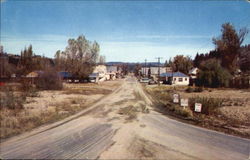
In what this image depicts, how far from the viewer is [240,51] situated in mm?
5234

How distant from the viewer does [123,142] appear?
18.4 ft

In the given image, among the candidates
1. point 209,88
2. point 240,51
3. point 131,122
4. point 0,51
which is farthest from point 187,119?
point 209,88

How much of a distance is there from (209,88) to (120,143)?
22.4 m

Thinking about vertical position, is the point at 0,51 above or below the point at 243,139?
above

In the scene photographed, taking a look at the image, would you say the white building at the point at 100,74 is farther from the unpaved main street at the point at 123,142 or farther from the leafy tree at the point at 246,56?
the leafy tree at the point at 246,56

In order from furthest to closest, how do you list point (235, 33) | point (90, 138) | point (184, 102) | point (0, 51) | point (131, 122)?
1. point (184, 102)
2. point (131, 122)
3. point (90, 138)
4. point (235, 33)
5. point (0, 51)

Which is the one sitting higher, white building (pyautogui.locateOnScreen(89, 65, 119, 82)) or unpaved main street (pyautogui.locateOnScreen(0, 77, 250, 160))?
white building (pyautogui.locateOnScreen(89, 65, 119, 82))

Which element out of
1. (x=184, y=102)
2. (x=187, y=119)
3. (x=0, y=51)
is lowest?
(x=187, y=119)

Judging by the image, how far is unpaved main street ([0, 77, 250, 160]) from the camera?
471 cm

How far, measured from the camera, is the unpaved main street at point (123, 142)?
186 inches

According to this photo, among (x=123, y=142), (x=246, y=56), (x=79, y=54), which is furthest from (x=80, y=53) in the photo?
(x=246, y=56)

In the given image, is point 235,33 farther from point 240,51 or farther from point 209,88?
point 209,88

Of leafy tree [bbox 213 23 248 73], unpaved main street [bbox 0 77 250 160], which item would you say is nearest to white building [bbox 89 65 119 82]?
unpaved main street [bbox 0 77 250 160]

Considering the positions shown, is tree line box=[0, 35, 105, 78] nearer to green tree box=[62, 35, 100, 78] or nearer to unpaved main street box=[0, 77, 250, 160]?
green tree box=[62, 35, 100, 78]
